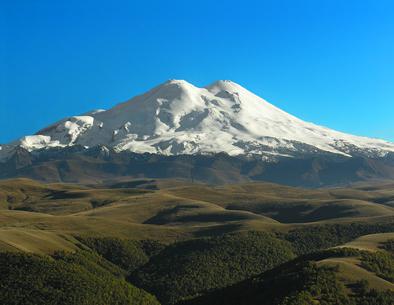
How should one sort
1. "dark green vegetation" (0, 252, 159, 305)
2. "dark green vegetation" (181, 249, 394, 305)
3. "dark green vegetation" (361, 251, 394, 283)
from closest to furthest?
"dark green vegetation" (181, 249, 394, 305), "dark green vegetation" (361, 251, 394, 283), "dark green vegetation" (0, 252, 159, 305)

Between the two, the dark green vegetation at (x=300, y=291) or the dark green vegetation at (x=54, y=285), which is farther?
the dark green vegetation at (x=54, y=285)

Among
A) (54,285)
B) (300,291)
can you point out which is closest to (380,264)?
(300,291)

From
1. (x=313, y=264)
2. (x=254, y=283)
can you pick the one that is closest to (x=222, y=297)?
(x=254, y=283)

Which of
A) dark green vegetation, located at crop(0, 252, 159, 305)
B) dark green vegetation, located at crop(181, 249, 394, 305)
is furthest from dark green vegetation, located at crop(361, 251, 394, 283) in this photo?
dark green vegetation, located at crop(0, 252, 159, 305)

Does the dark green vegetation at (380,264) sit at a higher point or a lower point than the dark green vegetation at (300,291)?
higher

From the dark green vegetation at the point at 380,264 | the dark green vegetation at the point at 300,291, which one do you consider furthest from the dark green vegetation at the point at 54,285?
the dark green vegetation at the point at 380,264

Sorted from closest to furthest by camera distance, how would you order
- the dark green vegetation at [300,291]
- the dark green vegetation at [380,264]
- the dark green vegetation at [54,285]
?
the dark green vegetation at [300,291] → the dark green vegetation at [380,264] → the dark green vegetation at [54,285]

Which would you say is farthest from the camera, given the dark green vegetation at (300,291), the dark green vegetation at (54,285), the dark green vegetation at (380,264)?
the dark green vegetation at (54,285)

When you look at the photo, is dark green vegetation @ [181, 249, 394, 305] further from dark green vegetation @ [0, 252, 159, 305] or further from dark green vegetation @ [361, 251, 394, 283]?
dark green vegetation @ [0, 252, 159, 305]

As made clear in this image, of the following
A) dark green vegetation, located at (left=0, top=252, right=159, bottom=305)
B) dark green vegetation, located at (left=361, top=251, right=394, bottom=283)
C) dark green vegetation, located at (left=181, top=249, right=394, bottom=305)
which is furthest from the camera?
dark green vegetation, located at (left=0, top=252, right=159, bottom=305)

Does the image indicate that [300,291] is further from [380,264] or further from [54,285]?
[54,285]

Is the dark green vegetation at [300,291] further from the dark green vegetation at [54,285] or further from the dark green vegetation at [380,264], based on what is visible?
the dark green vegetation at [54,285]

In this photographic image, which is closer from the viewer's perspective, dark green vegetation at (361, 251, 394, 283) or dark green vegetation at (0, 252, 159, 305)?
dark green vegetation at (361, 251, 394, 283)

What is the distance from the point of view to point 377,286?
144 m
